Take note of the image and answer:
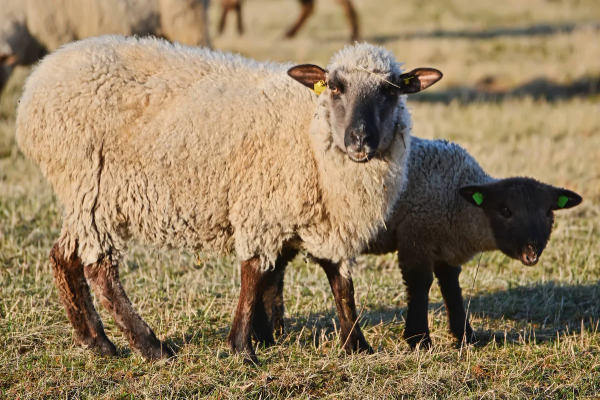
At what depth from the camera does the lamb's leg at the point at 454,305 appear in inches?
231

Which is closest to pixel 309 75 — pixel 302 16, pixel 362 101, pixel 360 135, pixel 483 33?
pixel 362 101

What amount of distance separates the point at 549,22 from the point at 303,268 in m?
21.2

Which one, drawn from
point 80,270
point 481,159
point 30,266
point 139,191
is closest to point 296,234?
point 139,191

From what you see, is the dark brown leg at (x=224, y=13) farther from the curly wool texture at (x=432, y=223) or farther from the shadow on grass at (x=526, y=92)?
the curly wool texture at (x=432, y=223)

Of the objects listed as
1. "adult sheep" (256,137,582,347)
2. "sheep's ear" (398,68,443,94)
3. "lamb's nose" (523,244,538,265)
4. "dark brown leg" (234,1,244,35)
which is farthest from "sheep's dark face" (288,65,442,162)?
"dark brown leg" (234,1,244,35)

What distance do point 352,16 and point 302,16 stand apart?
1618 millimetres

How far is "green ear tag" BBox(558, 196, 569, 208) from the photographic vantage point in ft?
19.0

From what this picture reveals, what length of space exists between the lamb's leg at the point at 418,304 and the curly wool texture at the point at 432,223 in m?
0.11

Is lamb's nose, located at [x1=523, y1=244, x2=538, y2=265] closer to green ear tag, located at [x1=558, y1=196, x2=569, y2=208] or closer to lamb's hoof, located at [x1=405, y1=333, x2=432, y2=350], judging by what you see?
green ear tag, located at [x1=558, y1=196, x2=569, y2=208]

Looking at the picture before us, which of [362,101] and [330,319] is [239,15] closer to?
[330,319]

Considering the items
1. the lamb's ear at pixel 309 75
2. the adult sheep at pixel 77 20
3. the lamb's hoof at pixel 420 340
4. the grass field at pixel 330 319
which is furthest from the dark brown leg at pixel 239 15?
the lamb's hoof at pixel 420 340

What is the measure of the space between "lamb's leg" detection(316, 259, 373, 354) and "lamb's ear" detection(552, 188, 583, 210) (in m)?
1.81

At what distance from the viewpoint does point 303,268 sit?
7.38 m

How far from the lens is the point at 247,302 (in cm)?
506
